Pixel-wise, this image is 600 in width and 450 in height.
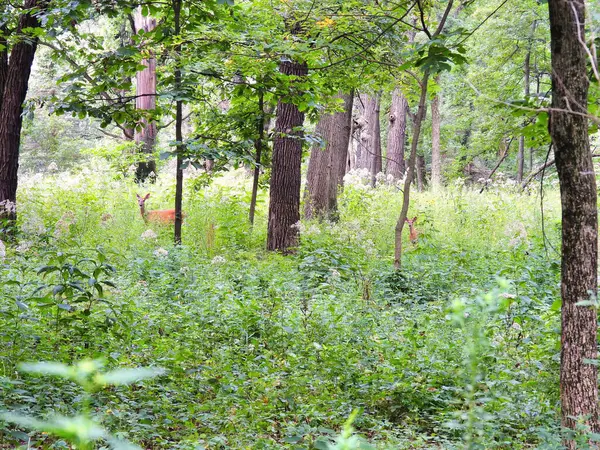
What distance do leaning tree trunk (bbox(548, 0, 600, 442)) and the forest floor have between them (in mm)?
290

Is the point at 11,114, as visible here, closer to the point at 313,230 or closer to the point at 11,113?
the point at 11,113

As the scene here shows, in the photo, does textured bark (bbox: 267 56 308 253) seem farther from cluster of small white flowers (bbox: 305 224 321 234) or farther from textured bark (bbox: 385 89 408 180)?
textured bark (bbox: 385 89 408 180)

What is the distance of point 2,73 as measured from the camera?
10.0 m

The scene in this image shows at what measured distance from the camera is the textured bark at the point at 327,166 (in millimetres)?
13211

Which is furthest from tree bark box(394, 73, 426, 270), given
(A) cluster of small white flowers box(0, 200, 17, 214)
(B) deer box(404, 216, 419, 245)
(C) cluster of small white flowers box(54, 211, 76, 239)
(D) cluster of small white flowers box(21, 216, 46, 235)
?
(A) cluster of small white flowers box(0, 200, 17, 214)

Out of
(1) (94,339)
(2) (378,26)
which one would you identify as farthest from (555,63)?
(2) (378,26)

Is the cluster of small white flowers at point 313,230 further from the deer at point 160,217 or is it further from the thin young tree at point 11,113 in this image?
the thin young tree at point 11,113

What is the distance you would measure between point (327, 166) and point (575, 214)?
1034 centimetres

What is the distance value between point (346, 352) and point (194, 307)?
1.55 meters

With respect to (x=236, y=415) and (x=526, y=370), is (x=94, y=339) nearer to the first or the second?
(x=236, y=415)

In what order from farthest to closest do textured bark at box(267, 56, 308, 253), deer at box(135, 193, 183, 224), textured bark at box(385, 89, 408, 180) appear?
textured bark at box(385, 89, 408, 180) → deer at box(135, 193, 183, 224) → textured bark at box(267, 56, 308, 253)

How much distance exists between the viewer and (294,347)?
4.74m

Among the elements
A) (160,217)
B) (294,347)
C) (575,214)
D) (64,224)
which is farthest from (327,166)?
(575,214)

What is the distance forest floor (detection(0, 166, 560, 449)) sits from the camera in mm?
3355
